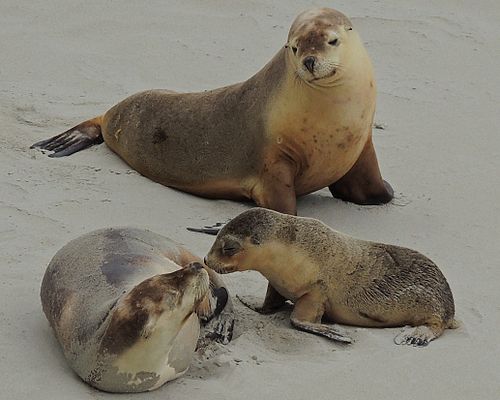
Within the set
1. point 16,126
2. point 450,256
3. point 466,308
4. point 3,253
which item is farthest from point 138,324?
point 16,126

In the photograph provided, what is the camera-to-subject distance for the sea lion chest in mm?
6352

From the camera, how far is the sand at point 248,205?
4.52 m

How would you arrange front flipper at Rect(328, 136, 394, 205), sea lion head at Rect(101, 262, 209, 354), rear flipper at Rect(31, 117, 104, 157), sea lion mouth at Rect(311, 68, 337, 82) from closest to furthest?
sea lion head at Rect(101, 262, 209, 354)
sea lion mouth at Rect(311, 68, 337, 82)
front flipper at Rect(328, 136, 394, 205)
rear flipper at Rect(31, 117, 104, 157)

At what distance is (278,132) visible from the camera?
6535 mm

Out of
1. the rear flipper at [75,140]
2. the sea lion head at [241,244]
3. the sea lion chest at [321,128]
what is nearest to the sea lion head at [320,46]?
the sea lion chest at [321,128]

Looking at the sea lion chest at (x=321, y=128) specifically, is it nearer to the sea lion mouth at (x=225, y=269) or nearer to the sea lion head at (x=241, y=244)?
the sea lion head at (x=241, y=244)

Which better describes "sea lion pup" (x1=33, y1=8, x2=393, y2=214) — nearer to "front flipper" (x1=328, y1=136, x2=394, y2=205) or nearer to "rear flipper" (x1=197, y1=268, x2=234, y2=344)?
"front flipper" (x1=328, y1=136, x2=394, y2=205)

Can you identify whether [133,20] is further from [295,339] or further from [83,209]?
[295,339]

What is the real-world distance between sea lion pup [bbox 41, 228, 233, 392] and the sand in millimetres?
91

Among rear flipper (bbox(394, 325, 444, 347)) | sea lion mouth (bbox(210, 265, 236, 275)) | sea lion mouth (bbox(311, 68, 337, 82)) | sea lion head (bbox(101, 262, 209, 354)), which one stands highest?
sea lion mouth (bbox(311, 68, 337, 82))

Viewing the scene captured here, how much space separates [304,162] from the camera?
6523mm

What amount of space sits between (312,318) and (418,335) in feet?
1.38

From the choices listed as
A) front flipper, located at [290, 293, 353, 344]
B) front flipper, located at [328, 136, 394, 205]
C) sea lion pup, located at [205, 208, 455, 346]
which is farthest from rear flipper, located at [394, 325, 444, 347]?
front flipper, located at [328, 136, 394, 205]

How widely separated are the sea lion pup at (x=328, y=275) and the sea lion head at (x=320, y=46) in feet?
3.77
